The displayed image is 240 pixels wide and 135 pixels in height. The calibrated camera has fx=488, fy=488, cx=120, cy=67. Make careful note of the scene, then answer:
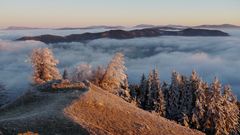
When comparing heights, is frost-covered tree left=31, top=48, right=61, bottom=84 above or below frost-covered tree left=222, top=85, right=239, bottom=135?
above

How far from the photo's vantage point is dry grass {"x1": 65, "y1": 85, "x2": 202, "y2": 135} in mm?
45281

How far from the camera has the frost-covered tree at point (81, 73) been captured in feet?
271

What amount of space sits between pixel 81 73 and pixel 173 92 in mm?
21178

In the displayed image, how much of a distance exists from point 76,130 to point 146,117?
12445 millimetres

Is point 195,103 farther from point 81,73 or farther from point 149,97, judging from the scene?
point 81,73

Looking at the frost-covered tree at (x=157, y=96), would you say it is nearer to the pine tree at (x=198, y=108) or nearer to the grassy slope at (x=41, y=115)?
the pine tree at (x=198, y=108)

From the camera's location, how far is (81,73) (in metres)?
85.6

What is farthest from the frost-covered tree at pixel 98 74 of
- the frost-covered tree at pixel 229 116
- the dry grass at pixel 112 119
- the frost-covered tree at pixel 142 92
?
the frost-covered tree at pixel 229 116

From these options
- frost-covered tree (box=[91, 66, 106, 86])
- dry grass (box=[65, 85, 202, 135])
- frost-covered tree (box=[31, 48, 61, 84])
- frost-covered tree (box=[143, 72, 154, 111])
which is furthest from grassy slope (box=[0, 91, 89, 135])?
frost-covered tree (box=[143, 72, 154, 111])

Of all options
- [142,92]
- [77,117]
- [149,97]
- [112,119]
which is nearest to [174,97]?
[149,97]

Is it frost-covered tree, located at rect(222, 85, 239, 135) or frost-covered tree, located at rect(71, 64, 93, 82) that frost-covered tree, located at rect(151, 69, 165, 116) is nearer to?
frost-covered tree, located at rect(222, 85, 239, 135)

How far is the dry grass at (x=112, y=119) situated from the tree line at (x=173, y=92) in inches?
903

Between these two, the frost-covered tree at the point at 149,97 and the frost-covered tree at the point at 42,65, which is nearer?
the frost-covered tree at the point at 42,65

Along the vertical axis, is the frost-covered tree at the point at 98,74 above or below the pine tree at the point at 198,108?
above
